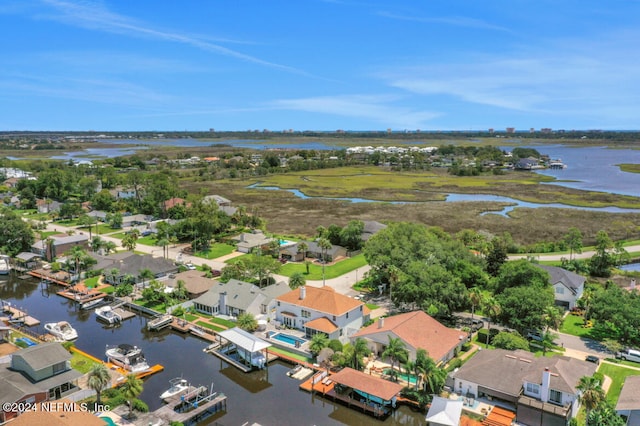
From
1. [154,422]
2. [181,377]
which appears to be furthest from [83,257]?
[154,422]

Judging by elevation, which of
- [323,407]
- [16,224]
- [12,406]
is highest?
[16,224]

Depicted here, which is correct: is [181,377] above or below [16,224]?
below

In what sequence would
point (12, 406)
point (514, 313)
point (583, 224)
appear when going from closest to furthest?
point (12, 406) < point (514, 313) < point (583, 224)

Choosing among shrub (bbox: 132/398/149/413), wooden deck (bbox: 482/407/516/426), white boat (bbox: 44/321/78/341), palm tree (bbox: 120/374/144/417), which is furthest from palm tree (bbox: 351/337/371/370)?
white boat (bbox: 44/321/78/341)

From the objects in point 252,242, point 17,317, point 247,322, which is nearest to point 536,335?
point 247,322

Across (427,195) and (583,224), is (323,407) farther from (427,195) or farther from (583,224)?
(427,195)

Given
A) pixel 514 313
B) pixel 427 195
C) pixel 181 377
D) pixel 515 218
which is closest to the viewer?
pixel 181 377

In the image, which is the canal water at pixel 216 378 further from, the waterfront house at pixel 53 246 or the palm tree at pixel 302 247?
the palm tree at pixel 302 247

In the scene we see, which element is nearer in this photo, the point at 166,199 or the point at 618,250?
the point at 618,250
